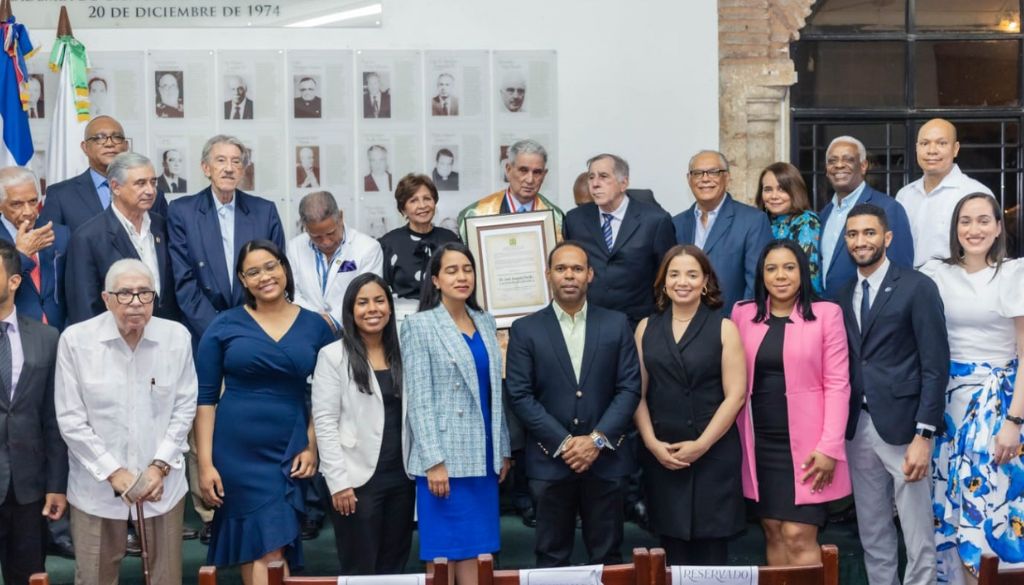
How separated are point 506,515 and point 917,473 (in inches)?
78.3

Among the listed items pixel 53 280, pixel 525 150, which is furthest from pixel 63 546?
pixel 525 150

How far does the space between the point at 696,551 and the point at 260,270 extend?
209cm

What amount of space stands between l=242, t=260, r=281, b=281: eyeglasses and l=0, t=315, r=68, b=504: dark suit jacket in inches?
29.4

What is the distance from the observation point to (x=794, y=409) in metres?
5.18

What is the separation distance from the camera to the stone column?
7.84 metres

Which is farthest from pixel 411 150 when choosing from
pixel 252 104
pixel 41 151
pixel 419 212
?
pixel 41 151

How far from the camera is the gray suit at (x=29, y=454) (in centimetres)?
471

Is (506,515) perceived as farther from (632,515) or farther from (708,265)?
(708,265)

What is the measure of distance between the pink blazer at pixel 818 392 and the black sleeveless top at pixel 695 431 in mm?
141

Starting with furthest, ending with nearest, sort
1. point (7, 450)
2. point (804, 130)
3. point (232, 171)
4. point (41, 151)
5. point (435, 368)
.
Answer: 1. point (804, 130)
2. point (41, 151)
3. point (232, 171)
4. point (435, 368)
5. point (7, 450)

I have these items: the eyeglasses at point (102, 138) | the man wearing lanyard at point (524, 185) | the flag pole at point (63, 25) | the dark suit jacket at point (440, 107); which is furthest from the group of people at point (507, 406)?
the dark suit jacket at point (440, 107)

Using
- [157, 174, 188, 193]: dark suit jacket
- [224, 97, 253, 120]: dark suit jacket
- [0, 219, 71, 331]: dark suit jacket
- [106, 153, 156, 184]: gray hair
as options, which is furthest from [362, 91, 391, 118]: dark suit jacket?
[0, 219, 71, 331]: dark suit jacket

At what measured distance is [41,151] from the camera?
23.7 feet

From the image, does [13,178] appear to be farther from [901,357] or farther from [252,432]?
[901,357]
